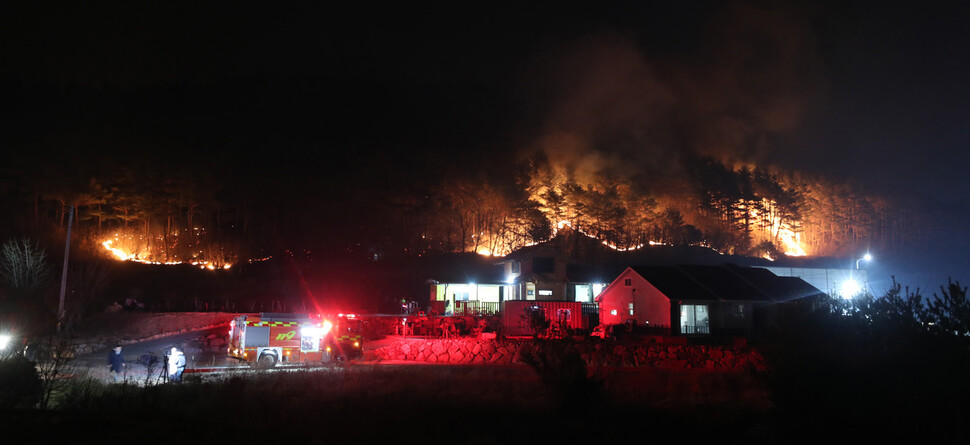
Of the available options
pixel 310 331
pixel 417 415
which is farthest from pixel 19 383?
pixel 310 331

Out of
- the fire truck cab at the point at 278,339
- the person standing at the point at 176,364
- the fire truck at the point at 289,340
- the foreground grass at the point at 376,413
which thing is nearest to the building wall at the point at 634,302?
the foreground grass at the point at 376,413

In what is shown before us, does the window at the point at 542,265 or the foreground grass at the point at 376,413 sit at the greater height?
the window at the point at 542,265

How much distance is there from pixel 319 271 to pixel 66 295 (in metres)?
23.6

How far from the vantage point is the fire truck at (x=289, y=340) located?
2114 centimetres

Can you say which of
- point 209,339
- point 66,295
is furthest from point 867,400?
point 66,295

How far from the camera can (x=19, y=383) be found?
11.5 m

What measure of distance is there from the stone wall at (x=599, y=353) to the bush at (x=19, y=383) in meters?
13.1

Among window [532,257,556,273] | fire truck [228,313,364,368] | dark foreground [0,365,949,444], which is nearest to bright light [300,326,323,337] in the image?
fire truck [228,313,364,368]

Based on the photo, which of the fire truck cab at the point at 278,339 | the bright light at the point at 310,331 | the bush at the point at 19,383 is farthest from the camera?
the bright light at the point at 310,331

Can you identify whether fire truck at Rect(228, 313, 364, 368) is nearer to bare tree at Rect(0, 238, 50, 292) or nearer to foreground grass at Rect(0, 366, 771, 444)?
foreground grass at Rect(0, 366, 771, 444)

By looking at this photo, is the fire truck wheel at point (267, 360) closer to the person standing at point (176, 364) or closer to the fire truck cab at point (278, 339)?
the fire truck cab at point (278, 339)

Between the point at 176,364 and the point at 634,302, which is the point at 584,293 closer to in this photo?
the point at 634,302

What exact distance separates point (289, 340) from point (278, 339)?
39cm

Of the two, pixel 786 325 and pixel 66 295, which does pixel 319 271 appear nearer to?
pixel 66 295
